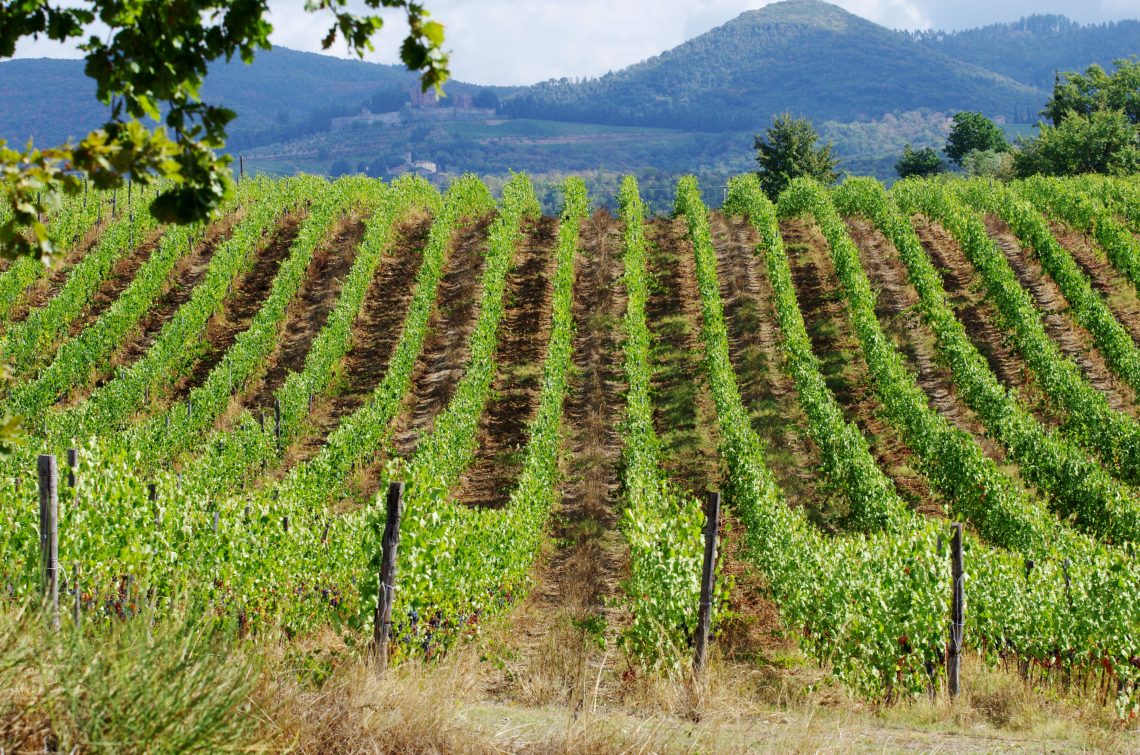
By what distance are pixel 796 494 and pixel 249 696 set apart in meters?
18.5

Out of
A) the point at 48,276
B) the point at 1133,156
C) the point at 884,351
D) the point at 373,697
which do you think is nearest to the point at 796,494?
the point at 884,351

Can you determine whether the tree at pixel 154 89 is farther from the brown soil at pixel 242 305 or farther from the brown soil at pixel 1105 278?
the brown soil at pixel 1105 278

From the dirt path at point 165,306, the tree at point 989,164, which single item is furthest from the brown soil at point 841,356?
the tree at point 989,164

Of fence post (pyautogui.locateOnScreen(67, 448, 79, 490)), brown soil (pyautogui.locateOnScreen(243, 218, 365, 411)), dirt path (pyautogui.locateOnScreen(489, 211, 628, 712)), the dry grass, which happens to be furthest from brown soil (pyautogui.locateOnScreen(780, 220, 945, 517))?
fence post (pyautogui.locateOnScreen(67, 448, 79, 490))

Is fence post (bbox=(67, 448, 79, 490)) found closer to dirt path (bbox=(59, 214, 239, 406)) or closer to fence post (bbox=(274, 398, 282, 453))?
fence post (bbox=(274, 398, 282, 453))

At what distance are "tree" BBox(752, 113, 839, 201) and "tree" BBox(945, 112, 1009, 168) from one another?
20488 millimetres

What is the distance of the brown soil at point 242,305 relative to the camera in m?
30.3

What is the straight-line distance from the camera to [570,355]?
31.8m

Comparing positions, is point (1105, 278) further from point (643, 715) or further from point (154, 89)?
point (154, 89)

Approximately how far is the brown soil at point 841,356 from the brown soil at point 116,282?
76.9ft

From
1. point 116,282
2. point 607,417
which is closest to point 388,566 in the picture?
point 607,417

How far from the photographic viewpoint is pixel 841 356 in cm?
3033

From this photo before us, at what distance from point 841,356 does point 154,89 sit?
27.9m

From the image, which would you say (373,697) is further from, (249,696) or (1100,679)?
(1100,679)
